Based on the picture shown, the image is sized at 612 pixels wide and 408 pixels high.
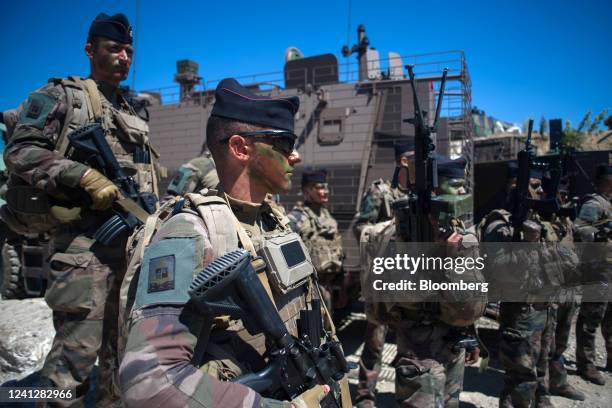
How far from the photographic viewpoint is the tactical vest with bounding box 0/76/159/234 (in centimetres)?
279

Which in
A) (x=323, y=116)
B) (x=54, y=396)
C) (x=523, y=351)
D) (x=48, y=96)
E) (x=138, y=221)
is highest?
(x=323, y=116)

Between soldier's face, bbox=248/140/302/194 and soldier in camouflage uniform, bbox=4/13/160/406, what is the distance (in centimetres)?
135

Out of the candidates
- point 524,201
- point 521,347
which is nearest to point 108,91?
point 524,201

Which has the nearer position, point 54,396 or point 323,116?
point 54,396

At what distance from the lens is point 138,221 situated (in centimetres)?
278

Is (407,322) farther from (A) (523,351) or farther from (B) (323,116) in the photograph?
(B) (323,116)

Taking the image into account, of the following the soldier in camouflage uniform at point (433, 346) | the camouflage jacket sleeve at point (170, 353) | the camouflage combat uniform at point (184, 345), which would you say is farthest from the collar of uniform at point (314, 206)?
the camouflage jacket sleeve at point (170, 353)

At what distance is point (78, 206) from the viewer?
8.98 ft

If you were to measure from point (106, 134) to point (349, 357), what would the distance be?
4096mm

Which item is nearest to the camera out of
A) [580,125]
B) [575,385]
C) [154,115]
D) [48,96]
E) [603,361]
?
[48,96]

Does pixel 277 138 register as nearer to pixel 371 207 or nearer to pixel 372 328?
pixel 372 328

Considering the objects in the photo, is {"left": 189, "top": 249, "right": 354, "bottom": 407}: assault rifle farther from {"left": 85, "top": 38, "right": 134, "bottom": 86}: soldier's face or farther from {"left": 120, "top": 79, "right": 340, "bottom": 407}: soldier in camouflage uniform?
{"left": 85, "top": 38, "right": 134, "bottom": 86}: soldier's face

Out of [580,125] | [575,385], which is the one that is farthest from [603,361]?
[580,125]

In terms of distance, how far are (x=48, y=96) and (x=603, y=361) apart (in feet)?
23.7
